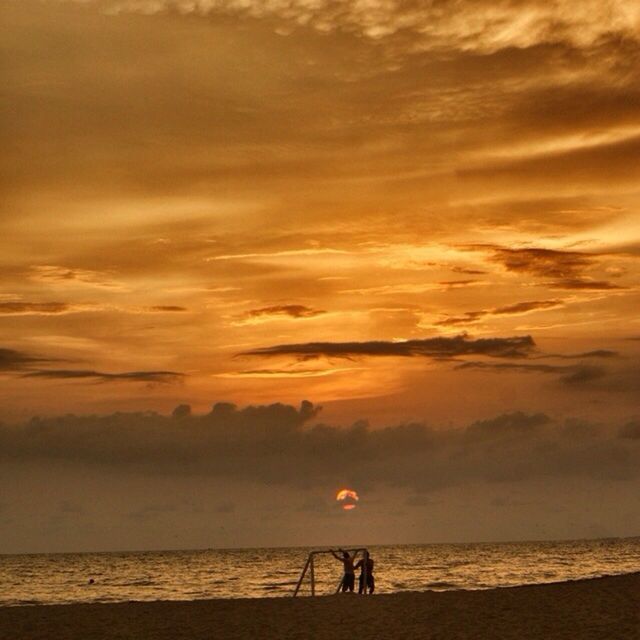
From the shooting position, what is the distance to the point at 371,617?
25922 millimetres

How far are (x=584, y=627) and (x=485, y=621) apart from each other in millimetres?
2523

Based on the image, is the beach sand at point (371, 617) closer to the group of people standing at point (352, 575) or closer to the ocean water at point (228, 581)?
the group of people standing at point (352, 575)

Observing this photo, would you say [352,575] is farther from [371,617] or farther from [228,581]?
[228,581]

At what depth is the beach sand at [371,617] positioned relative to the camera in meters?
23.5

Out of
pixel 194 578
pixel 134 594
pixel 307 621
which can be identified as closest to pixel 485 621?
pixel 307 621

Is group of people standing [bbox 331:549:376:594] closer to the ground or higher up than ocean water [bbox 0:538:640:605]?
higher up

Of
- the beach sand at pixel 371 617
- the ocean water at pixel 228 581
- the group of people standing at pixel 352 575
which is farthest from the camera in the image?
the ocean water at pixel 228 581

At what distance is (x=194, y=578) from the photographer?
368ft

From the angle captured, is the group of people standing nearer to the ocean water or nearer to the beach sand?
the beach sand

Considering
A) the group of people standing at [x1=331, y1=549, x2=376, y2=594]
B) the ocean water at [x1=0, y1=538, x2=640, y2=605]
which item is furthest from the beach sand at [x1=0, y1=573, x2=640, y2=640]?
the ocean water at [x1=0, y1=538, x2=640, y2=605]

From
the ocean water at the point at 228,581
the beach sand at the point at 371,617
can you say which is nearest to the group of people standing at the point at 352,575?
the beach sand at the point at 371,617

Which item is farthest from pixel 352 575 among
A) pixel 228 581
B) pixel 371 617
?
pixel 228 581

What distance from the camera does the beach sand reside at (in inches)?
924

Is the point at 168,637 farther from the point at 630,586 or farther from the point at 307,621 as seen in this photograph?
the point at 630,586
